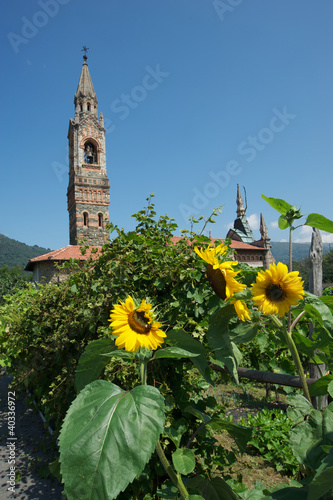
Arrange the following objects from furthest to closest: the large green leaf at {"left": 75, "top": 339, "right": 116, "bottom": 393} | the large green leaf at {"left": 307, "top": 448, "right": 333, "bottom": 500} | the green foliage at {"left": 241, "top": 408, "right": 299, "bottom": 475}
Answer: the green foliage at {"left": 241, "top": 408, "right": 299, "bottom": 475} → the large green leaf at {"left": 75, "top": 339, "right": 116, "bottom": 393} → the large green leaf at {"left": 307, "top": 448, "right": 333, "bottom": 500}

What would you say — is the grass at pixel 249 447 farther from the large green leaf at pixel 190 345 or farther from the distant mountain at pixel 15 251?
the distant mountain at pixel 15 251

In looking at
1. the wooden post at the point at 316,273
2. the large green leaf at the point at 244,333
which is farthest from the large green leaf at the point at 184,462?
the wooden post at the point at 316,273

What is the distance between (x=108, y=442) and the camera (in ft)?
2.35

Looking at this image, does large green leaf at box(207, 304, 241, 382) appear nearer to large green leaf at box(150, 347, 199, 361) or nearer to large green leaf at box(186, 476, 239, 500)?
large green leaf at box(150, 347, 199, 361)

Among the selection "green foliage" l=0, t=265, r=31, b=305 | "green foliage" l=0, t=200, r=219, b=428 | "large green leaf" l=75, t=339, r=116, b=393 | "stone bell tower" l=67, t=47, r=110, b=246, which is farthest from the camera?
"green foliage" l=0, t=265, r=31, b=305

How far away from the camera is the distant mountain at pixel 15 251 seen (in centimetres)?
11612

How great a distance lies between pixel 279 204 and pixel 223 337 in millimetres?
434

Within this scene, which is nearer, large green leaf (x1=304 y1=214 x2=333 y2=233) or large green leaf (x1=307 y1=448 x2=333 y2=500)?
large green leaf (x1=307 y1=448 x2=333 y2=500)

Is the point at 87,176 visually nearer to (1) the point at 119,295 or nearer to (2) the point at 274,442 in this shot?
(2) the point at 274,442

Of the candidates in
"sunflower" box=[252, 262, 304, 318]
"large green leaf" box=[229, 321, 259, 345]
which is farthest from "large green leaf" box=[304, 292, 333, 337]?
"large green leaf" box=[229, 321, 259, 345]

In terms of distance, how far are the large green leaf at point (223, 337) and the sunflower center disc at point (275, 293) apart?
0.35ft

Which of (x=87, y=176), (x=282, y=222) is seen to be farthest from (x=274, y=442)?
(x=87, y=176)

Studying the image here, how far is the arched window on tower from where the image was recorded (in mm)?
32281

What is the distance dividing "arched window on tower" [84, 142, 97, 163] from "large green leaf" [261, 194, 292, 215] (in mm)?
33772
